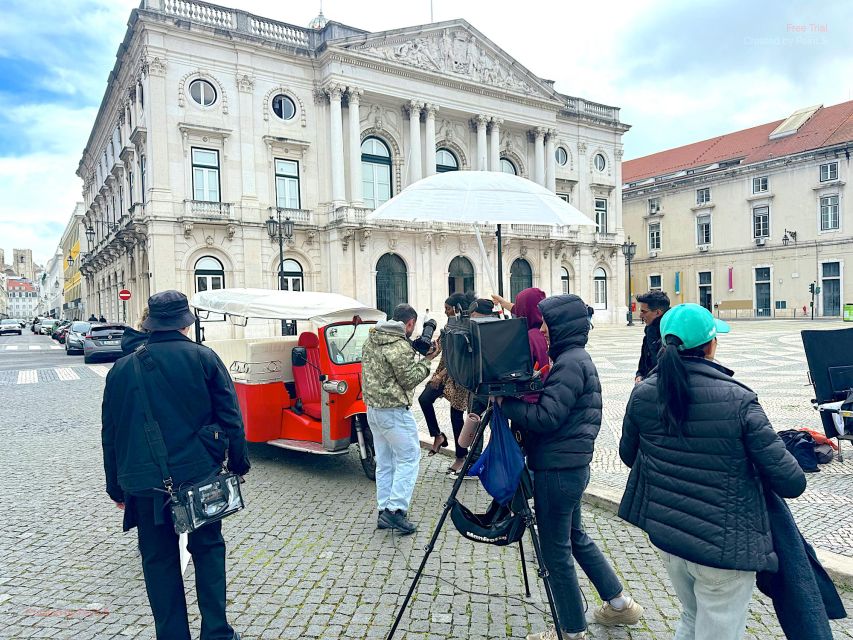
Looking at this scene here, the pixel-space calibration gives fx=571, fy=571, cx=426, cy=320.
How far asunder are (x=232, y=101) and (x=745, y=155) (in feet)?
139

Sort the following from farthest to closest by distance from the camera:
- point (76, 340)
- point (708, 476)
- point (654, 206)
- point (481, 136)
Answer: point (654, 206) < point (481, 136) < point (76, 340) < point (708, 476)

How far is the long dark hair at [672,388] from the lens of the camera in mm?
2402

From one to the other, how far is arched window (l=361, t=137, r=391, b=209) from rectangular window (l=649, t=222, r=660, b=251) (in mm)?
31832

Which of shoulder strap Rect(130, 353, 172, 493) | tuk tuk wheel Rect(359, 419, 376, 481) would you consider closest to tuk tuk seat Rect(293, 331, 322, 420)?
tuk tuk wheel Rect(359, 419, 376, 481)

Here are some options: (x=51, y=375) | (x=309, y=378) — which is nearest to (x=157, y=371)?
(x=309, y=378)

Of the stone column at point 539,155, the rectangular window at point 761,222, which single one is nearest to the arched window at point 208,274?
the stone column at point 539,155

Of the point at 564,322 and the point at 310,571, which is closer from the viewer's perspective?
the point at 564,322

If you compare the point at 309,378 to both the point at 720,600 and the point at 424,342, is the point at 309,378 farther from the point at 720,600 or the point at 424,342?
the point at 720,600

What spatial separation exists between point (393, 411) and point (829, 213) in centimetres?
5078

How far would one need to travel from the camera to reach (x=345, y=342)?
269 inches

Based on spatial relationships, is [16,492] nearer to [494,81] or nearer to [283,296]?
[283,296]

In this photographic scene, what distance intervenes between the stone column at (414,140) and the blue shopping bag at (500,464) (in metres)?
30.1

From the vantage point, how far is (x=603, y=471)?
6375 mm

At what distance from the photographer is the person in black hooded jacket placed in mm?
3061
